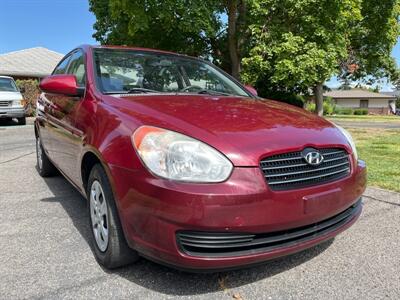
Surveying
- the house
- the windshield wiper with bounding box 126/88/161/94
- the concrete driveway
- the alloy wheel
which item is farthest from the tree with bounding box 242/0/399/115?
the house

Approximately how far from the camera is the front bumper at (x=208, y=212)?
7.38 ft

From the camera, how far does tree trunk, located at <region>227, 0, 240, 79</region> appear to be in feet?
42.9

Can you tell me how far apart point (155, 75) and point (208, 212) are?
1.94m

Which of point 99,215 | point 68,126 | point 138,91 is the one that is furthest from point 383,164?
point 99,215

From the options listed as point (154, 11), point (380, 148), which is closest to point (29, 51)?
point (154, 11)

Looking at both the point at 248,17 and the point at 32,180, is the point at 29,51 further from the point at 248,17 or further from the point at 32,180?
Result: the point at 32,180

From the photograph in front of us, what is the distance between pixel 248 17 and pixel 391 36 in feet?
29.7

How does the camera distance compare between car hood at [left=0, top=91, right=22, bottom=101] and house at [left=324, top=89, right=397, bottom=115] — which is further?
house at [left=324, top=89, right=397, bottom=115]

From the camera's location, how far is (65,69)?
491cm

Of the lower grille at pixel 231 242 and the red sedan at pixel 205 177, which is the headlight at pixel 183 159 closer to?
the red sedan at pixel 205 177

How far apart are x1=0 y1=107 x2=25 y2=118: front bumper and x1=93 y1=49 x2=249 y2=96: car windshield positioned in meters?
12.6

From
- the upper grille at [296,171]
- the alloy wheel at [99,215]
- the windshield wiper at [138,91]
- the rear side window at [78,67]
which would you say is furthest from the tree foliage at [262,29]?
the alloy wheel at [99,215]

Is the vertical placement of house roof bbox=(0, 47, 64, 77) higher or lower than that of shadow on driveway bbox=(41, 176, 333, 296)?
higher

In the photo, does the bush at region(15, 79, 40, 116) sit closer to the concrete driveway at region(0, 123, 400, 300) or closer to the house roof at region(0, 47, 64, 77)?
the house roof at region(0, 47, 64, 77)
